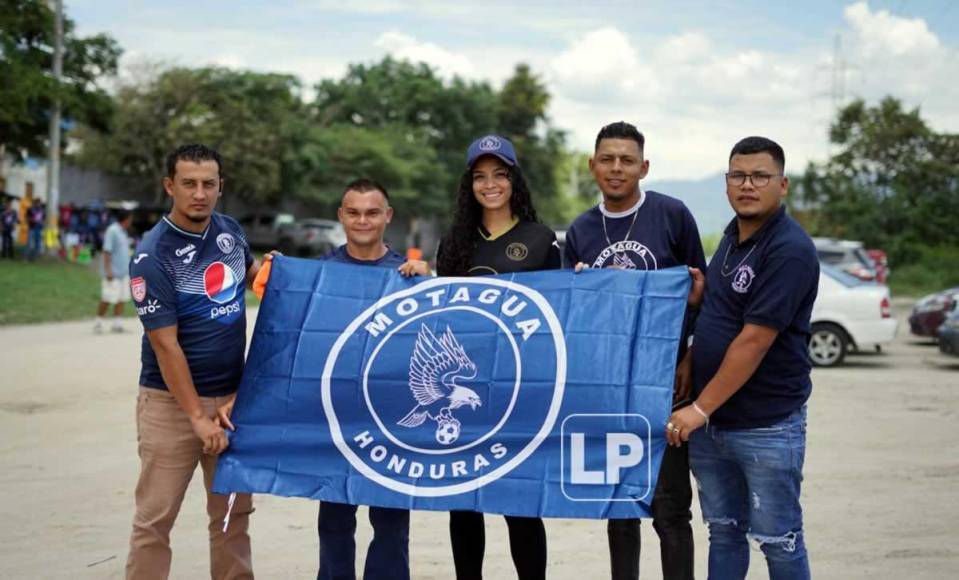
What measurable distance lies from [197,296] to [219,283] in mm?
115

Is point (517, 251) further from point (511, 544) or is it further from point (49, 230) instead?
point (49, 230)

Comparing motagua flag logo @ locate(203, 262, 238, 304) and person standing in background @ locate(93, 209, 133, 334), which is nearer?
motagua flag logo @ locate(203, 262, 238, 304)

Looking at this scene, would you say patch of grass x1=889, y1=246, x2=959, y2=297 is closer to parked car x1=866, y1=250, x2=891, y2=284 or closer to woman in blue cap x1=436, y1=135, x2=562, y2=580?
parked car x1=866, y1=250, x2=891, y2=284

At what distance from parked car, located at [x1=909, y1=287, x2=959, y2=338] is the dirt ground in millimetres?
5676

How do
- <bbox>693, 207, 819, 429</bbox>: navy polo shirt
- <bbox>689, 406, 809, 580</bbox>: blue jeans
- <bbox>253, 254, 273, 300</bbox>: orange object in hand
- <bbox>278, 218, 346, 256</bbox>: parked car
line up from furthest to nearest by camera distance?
1. <bbox>278, 218, 346, 256</bbox>: parked car
2. <bbox>253, 254, 273, 300</bbox>: orange object in hand
3. <bbox>689, 406, 809, 580</bbox>: blue jeans
4. <bbox>693, 207, 819, 429</bbox>: navy polo shirt

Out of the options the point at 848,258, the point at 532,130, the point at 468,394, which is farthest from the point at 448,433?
the point at 532,130

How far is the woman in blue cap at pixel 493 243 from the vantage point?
455 centimetres

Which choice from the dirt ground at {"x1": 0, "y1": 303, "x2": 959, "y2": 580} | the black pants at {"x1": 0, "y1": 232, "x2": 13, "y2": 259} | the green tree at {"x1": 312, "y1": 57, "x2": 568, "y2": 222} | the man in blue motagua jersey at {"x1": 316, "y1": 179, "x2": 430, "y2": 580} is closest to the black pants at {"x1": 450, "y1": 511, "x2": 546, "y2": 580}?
the man in blue motagua jersey at {"x1": 316, "y1": 179, "x2": 430, "y2": 580}

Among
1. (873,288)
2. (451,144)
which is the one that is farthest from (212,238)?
(451,144)

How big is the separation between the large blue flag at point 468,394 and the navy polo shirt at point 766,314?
231mm

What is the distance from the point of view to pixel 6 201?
31.6 meters

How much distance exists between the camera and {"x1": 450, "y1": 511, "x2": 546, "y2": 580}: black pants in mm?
4516

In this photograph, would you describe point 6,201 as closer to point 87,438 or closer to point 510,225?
point 87,438

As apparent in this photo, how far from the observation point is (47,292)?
21.4 m
